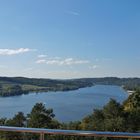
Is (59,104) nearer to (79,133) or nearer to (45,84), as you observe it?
(45,84)

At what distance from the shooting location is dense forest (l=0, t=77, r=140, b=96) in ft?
290

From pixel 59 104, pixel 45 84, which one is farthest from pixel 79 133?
pixel 45 84

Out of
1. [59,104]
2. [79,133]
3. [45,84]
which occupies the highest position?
[45,84]

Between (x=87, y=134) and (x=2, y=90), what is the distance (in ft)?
284

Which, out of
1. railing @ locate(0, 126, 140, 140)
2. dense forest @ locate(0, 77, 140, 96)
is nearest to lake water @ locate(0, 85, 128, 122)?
dense forest @ locate(0, 77, 140, 96)

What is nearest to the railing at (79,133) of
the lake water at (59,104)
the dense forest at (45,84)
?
the lake water at (59,104)

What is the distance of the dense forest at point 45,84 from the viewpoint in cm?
8846

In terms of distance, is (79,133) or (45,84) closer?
(79,133)

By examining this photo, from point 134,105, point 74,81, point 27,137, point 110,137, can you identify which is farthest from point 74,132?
point 74,81

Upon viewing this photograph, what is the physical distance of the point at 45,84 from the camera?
10412cm

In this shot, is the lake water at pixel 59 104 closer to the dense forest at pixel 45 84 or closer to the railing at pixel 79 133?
the dense forest at pixel 45 84

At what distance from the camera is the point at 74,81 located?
124 meters

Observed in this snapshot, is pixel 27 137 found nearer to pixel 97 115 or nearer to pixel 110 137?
pixel 110 137

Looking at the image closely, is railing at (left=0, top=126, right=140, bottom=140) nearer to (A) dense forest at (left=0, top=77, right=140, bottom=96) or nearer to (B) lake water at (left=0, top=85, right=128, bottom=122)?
(B) lake water at (left=0, top=85, right=128, bottom=122)
